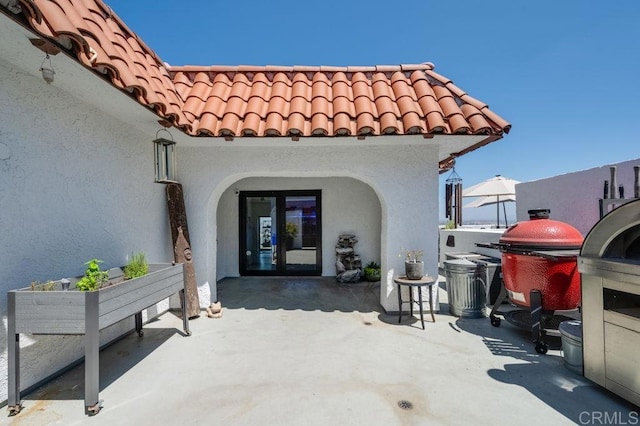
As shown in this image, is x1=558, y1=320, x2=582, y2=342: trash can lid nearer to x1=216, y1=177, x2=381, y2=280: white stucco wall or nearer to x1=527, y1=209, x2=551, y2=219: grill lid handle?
x1=527, y1=209, x2=551, y2=219: grill lid handle

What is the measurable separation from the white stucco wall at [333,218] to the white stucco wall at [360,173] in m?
3.26

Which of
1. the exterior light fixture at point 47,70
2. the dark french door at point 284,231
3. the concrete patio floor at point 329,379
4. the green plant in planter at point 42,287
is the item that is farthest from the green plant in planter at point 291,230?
the exterior light fixture at point 47,70

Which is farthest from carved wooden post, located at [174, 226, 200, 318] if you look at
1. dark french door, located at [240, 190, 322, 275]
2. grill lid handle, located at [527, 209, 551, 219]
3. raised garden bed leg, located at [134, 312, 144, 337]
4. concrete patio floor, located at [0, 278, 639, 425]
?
grill lid handle, located at [527, 209, 551, 219]

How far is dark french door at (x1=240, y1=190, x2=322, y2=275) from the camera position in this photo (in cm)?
950

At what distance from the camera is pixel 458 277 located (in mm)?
5711

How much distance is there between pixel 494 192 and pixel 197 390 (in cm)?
1171

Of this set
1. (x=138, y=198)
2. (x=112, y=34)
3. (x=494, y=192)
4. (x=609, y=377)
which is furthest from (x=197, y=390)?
(x=494, y=192)

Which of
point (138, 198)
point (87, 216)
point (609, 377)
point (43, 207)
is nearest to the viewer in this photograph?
point (609, 377)

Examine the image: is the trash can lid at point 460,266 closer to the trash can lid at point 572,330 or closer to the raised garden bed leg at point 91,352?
the trash can lid at point 572,330

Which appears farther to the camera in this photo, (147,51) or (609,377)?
(147,51)

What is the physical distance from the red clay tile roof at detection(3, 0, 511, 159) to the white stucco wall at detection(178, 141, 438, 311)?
63 cm

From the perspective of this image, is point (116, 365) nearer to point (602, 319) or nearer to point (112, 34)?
point (112, 34)

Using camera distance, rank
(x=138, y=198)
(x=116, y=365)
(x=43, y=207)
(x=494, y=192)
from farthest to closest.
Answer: (x=494, y=192) < (x=138, y=198) < (x=116, y=365) < (x=43, y=207)

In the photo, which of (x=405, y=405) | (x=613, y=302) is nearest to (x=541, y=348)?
(x=613, y=302)
